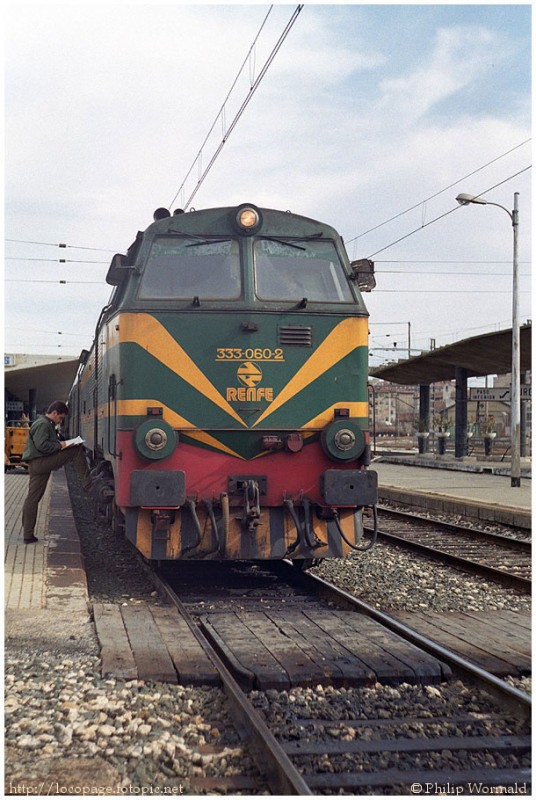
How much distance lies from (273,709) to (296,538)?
2.87 meters

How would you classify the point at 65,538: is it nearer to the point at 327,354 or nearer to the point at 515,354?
the point at 327,354

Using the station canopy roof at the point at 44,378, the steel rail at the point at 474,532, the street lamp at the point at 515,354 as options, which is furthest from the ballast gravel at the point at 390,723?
the station canopy roof at the point at 44,378

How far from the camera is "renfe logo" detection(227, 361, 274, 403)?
770cm

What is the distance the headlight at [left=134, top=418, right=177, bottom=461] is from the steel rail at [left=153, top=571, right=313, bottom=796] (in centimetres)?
226

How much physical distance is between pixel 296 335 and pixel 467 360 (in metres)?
18.2

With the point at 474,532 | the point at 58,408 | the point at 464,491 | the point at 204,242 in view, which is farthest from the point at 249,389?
the point at 464,491

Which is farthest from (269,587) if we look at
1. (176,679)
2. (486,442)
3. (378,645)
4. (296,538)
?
(486,442)

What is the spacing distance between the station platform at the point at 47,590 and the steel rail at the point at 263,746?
1.36 meters

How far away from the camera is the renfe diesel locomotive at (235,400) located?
7582 mm

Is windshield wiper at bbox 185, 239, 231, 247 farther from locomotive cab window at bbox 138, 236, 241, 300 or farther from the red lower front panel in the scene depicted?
the red lower front panel

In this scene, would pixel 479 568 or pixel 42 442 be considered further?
pixel 42 442

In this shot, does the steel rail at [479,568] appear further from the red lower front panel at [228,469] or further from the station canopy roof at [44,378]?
the station canopy roof at [44,378]

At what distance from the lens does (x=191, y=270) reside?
7.99 meters

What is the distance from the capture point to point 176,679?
534 centimetres
